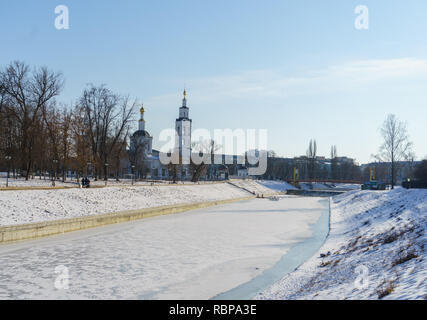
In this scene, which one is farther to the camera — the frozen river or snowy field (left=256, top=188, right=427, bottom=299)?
the frozen river

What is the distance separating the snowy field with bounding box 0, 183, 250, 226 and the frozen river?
313 centimetres

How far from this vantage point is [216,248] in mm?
17594

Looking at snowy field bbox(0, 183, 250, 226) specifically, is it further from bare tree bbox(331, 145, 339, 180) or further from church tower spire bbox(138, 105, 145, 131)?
bare tree bbox(331, 145, 339, 180)

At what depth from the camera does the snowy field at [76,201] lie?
2166 cm

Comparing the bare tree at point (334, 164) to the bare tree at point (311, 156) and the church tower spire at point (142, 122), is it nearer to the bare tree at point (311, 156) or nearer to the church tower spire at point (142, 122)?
the bare tree at point (311, 156)

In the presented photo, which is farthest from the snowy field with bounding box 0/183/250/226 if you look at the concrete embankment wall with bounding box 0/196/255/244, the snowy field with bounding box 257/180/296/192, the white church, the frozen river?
the snowy field with bounding box 257/180/296/192

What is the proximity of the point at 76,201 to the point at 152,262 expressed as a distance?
15436 mm

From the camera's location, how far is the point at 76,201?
27.9 metres

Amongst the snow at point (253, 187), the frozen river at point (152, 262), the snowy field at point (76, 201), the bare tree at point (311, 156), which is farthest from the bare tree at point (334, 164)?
the frozen river at point (152, 262)

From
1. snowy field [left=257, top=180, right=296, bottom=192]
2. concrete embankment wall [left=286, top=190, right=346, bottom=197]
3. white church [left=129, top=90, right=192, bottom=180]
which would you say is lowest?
concrete embankment wall [left=286, top=190, right=346, bottom=197]

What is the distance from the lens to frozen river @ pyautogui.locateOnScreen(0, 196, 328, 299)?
424 inches

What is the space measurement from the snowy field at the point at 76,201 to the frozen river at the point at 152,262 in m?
3.13

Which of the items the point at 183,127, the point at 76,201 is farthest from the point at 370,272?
the point at 183,127
